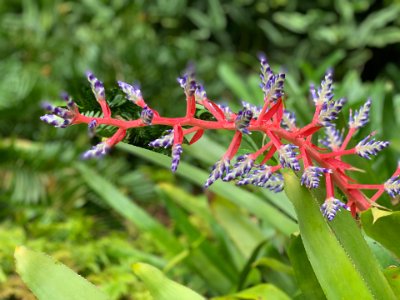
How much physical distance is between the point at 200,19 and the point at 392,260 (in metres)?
2.78

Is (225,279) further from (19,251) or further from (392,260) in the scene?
(19,251)

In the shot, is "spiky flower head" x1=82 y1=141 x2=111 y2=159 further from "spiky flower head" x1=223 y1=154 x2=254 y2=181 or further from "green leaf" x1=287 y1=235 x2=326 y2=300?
"green leaf" x1=287 y1=235 x2=326 y2=300

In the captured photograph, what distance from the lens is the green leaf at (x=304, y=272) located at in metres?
0.82

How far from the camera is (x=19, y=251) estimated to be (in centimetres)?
76

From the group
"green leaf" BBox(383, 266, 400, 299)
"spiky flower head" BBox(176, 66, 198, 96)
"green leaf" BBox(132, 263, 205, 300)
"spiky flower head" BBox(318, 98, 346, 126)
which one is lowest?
"green leaf" BBox(132, 263, 205, 300)

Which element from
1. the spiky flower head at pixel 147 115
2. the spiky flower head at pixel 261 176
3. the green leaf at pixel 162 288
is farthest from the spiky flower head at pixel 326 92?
the green leaf at pixel 162 288

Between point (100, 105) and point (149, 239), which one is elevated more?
point (100, 105)

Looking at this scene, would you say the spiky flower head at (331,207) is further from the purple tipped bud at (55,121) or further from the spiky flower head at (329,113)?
the purple tipped bud at (55,121)

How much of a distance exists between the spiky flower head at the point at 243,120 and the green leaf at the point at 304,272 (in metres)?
0.24

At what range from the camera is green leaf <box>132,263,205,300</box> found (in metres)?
0.79

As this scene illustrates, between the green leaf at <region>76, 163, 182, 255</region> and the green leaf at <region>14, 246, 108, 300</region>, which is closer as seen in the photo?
the green leaf at <region>14, 246, 108, 300</region>

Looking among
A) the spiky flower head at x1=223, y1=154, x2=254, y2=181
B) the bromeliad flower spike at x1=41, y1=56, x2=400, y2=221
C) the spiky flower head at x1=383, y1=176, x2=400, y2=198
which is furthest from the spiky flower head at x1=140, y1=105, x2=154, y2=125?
the spiky flower head at x1=383, y1=176, x2=400, y2=198

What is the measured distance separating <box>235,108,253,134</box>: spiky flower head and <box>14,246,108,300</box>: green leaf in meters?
0.29

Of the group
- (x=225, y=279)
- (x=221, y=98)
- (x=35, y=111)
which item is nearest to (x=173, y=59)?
(x=221, y=98)
